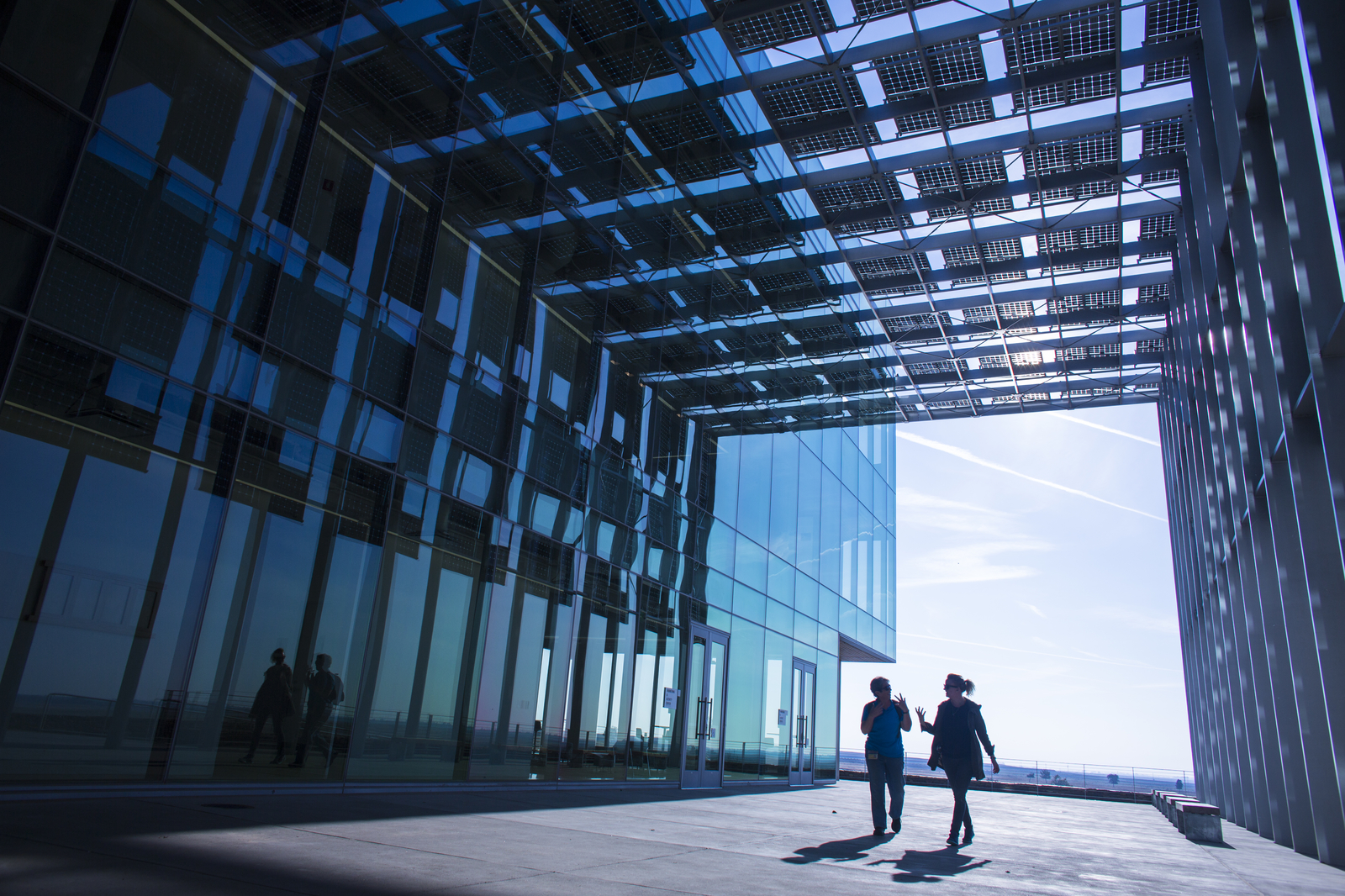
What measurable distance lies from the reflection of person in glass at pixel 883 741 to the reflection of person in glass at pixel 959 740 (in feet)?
0.94

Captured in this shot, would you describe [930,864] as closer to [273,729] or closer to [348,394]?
[273,729]

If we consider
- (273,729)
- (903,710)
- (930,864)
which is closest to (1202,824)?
(903,710)

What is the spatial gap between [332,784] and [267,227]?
6.02 meters

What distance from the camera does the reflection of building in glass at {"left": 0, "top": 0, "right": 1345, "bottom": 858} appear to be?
717 cm

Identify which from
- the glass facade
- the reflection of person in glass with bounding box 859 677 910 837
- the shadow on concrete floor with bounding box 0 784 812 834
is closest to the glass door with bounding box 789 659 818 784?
the glass facade

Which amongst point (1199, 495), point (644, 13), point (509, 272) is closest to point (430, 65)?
point (509, 272)

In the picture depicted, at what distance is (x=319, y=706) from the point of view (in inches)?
350

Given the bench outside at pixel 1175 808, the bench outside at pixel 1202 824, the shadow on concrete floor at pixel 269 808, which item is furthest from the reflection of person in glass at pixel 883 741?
the bench outside at pixel 1175 808

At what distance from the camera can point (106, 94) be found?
23.9 ft

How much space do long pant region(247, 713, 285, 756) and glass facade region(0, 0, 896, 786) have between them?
5 centimetres

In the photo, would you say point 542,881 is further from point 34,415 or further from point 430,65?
point 430,65

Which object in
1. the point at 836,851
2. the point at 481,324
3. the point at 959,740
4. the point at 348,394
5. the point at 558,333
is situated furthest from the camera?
the point at 558,333

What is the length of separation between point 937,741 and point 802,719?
1473cm

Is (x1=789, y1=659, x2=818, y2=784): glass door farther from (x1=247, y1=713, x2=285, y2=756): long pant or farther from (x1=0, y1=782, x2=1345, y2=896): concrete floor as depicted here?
(x1=247, y1=713, x2=285, y2=756): long pant
